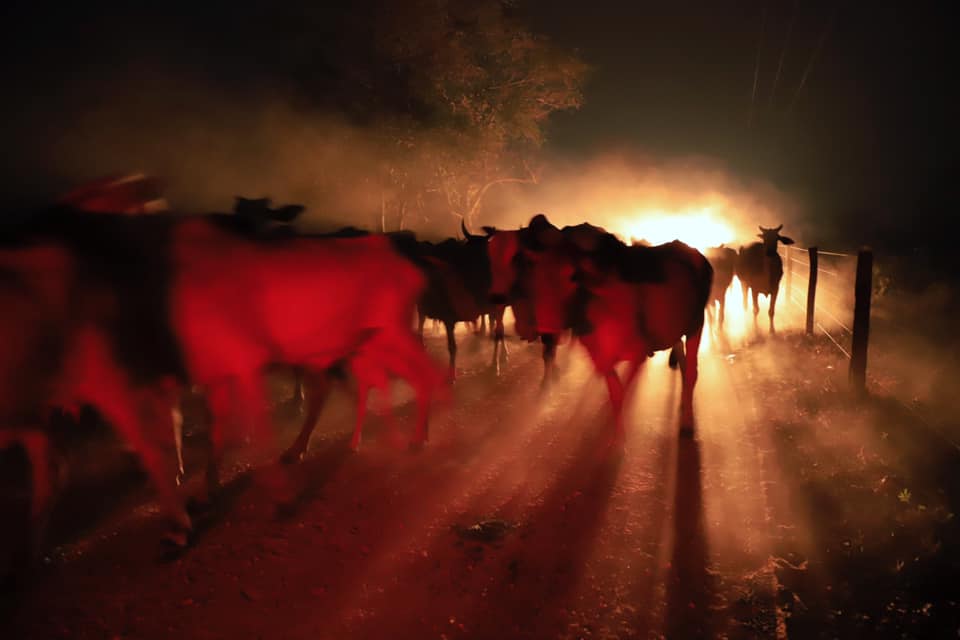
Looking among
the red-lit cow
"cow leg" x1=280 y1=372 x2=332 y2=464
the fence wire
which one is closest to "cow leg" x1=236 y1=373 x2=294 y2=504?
the red-lit cow

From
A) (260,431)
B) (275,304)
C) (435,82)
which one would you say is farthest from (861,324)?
(435,82)

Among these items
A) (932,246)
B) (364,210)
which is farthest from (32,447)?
(932,246)

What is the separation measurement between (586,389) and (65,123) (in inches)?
651

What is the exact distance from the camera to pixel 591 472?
5.68 meters

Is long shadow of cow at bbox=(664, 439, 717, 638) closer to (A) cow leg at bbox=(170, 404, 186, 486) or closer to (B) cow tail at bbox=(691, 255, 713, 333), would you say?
(B) cow tail at bbox=(691, 255, 713, 333)

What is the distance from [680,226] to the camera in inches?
1577

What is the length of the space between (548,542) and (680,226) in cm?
3855

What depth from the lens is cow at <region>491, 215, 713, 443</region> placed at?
227 inches

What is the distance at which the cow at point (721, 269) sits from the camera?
13.8 metres

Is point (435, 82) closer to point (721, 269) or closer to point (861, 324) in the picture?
point (721, 269)

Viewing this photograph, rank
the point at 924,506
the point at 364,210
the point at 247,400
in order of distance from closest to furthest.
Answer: the point at 924,506
the point at 247,400
the point at 364,210

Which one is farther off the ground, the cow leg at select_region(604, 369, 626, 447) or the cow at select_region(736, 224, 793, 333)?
the cow at select_region(736, 224, 793, 333)

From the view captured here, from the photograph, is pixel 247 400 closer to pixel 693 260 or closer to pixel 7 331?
pixel 7 331

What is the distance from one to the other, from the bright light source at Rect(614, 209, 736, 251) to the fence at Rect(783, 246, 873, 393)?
35.0ft
